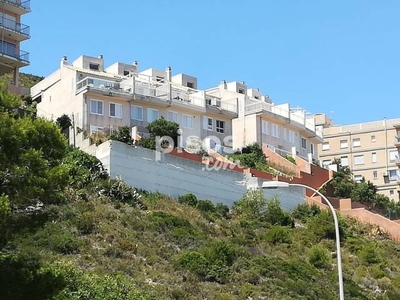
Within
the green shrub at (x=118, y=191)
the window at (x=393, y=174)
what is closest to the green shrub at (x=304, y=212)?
the green shrub at (x=118, y=191)

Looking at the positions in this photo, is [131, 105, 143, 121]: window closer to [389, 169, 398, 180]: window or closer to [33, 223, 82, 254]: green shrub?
[33, 223, 82, 254]: green shrub

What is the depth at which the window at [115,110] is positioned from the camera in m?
62.3

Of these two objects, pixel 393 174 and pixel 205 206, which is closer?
pixel 205 206

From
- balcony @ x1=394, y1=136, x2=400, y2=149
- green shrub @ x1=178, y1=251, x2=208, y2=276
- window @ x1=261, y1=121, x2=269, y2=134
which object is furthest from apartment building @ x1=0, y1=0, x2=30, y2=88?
balcony @ x1=394, y1=136, x2=400, y2=149

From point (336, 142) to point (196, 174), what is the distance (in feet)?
174

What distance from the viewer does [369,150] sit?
9688 centimetres

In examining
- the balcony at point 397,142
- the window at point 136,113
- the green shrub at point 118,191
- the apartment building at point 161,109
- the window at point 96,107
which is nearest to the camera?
the green shrub at point 118,191

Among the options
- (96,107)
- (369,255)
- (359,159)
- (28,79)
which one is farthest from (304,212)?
(28,79)

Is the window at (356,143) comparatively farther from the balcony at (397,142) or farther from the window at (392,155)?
the balcony at (397,142)

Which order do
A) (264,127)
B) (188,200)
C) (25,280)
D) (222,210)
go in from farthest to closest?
(264,127) → (222,210) → (188,200) → (25,280)

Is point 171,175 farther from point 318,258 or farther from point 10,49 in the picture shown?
point 10,49

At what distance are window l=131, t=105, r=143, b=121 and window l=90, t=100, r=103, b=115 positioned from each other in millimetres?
2767

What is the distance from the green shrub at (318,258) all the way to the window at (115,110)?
909 inches

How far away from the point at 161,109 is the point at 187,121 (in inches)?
119
